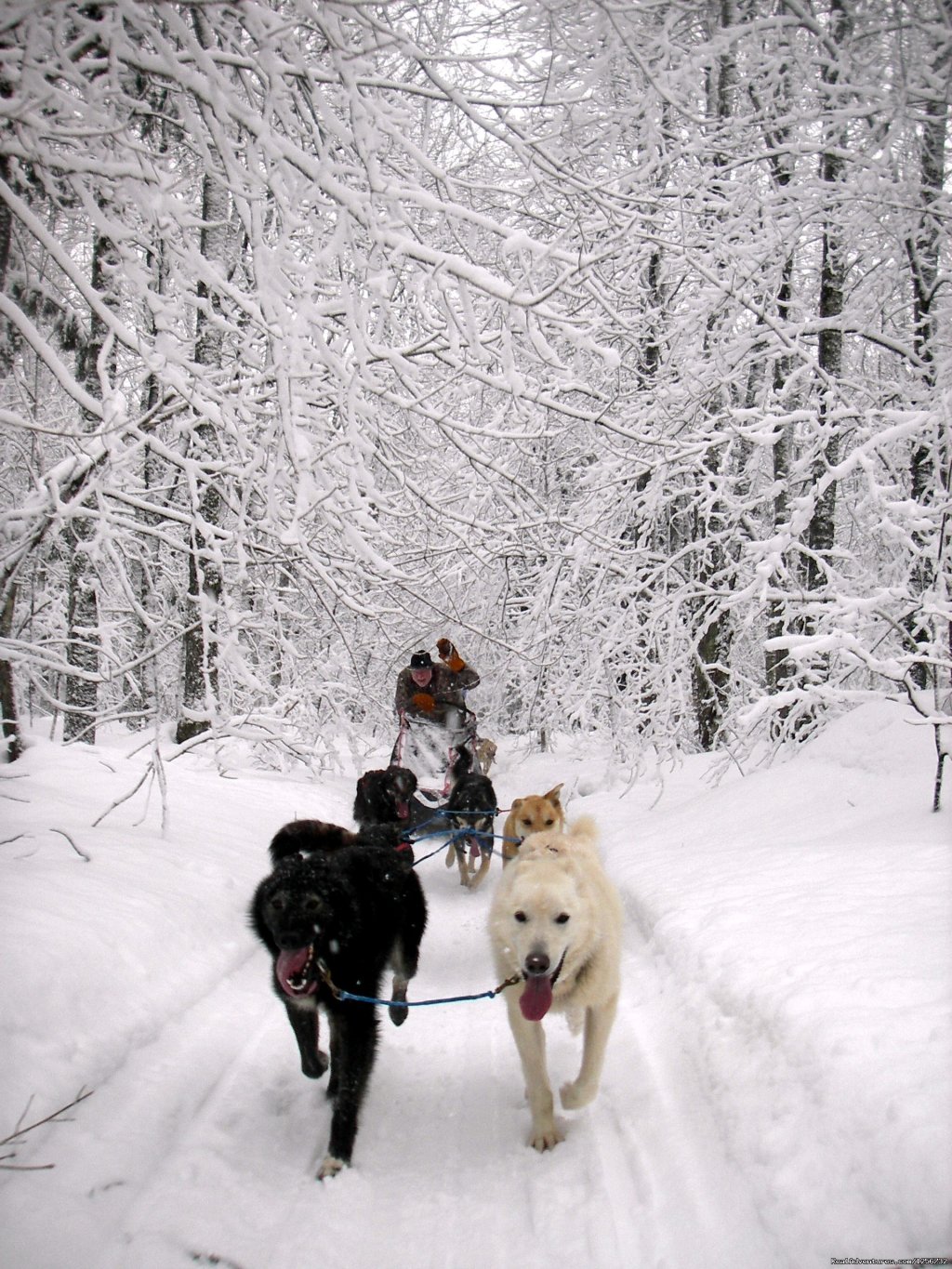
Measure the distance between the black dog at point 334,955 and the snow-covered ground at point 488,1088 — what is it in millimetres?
206

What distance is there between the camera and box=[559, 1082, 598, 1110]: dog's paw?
2.79 m

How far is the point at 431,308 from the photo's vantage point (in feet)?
12.5

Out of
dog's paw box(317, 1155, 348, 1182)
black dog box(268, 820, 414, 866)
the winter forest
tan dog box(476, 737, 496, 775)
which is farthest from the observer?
tan dog box(476, 737, 496, 775)

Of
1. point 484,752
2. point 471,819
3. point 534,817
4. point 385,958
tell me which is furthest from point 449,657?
point 385,958

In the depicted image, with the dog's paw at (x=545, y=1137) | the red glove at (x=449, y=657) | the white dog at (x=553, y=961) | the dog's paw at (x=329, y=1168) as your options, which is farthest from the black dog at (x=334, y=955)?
the red glove at (x=449, y=657)

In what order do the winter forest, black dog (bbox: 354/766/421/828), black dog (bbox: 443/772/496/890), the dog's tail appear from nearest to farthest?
1. the winter forest
2. the dog's tail
3. black dog (bbox: 354/766/421/828)
4. black dog (bbox: 443/772/496/890)

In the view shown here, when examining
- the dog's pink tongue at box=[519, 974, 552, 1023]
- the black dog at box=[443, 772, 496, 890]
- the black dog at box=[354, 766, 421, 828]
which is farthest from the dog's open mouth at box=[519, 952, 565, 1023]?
the black dog at box=[443, 772, 496, 890]

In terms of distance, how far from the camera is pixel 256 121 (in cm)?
259

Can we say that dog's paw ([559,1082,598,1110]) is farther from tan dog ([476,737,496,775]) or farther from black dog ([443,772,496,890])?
tan dog ([476,737,496,775])

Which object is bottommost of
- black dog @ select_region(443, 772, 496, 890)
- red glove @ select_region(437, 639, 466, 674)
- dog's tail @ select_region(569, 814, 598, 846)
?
black dog @ select_region(443, 772, 496, 890)

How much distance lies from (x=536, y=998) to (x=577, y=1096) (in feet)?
1.51

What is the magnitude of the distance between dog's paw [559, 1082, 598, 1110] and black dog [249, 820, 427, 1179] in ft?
2.41

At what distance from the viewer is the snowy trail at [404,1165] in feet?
7.06

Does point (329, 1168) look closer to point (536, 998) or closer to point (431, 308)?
point (536, 998)
